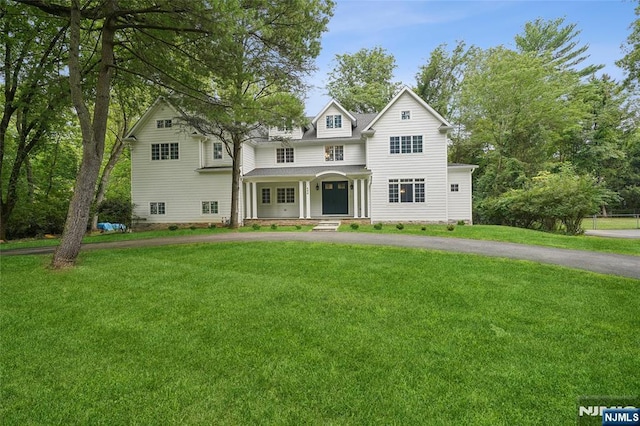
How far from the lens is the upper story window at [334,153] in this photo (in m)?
20.2

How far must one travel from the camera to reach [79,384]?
10.4ft

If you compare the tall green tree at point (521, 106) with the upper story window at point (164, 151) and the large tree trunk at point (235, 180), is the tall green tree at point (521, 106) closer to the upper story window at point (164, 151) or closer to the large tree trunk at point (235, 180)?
the large tree trunk at point (235, 180)

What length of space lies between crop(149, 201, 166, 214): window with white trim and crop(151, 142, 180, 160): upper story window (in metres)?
2.77

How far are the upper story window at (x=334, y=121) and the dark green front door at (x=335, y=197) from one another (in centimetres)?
355

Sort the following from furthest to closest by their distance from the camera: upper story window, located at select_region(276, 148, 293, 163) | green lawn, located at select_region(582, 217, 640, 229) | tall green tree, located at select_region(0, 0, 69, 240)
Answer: green lawn, located at select_region(582, 217, 640, 229), upper story window, located at select_region(276, 148, 293, 163), tall green tree, located at select_region(0, 0, 69, 240)

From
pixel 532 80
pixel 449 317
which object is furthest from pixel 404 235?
pixel 532 80

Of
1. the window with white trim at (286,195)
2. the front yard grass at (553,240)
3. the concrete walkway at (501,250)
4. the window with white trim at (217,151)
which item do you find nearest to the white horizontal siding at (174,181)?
the window with white trim at (217,151)

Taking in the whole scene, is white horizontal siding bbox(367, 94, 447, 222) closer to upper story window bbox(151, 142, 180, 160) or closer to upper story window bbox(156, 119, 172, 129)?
upper story window bbox(151, 142, 180, 160)

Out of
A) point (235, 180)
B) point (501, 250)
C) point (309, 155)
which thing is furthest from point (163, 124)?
point (501, 250)

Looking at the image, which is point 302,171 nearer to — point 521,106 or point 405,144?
point 405,144

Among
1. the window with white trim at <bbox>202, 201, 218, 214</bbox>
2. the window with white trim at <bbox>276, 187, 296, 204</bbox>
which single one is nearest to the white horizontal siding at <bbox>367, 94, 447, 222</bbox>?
the window with white trim at <bbox>276, 187, 296, 204</bbox>

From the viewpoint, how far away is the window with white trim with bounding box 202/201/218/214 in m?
19.1

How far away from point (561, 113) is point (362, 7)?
19.8 m

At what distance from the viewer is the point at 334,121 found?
66.1 feet
